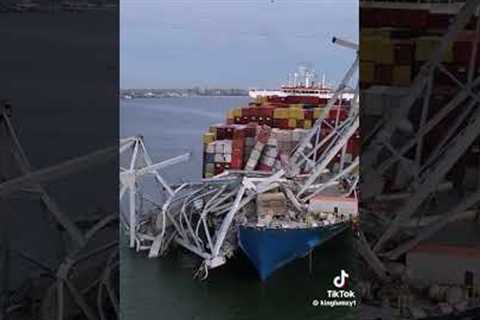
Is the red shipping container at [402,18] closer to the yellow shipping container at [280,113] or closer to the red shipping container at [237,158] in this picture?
the yellow shipping container at [280,113]

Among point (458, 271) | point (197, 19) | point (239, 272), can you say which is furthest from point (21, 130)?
point (458, 271)

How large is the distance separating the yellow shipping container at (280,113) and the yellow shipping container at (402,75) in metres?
0.33

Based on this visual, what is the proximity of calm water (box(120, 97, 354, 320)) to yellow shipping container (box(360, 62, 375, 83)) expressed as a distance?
0.44 metres

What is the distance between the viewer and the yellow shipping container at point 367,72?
2.17 m

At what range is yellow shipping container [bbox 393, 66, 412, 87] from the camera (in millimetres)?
2184

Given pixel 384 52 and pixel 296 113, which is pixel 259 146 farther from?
pixel 384 52

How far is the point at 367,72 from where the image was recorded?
85.5 inches

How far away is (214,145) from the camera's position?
7.00ft

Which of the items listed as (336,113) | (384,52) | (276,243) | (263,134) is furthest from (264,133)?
(384,52)

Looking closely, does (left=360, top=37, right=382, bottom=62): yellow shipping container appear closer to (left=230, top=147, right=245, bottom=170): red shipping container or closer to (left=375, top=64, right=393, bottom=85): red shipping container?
(left=375, top=64, right=393, bottom=85): red shipping container

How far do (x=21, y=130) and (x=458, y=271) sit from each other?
1.32 meters

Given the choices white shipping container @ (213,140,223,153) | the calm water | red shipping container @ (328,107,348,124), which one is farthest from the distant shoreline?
red shipping container @ (328,107,348,124)

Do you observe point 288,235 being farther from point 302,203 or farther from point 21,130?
point 21,130

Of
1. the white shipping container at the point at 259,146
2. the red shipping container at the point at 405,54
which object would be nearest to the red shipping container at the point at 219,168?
the white shipping container at the point at 259,146
